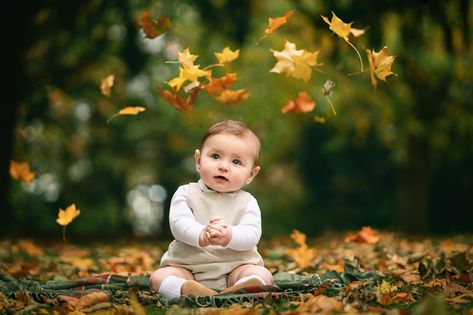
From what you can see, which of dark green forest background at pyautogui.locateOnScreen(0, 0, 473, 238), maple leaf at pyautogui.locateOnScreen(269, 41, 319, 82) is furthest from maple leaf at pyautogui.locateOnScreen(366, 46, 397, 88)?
dark green forest background at pyautogui.locateOnScreen(0, 0, 473, 238)

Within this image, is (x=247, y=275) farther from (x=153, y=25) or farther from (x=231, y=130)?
(x=153, y=25)

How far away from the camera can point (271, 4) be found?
12297 mm

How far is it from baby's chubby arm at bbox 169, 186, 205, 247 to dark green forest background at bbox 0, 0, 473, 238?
4.71ft

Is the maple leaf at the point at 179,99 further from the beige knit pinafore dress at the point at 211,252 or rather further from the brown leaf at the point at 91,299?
the brown leaf at the point at 91,299

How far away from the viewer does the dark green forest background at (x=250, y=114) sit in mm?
8422

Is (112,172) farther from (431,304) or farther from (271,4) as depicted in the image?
(431,304)

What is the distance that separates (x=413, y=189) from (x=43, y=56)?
7037mm

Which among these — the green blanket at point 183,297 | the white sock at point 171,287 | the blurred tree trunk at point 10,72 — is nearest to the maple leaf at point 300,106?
the green blanket at point 183,297

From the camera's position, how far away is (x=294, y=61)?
11.6 ft

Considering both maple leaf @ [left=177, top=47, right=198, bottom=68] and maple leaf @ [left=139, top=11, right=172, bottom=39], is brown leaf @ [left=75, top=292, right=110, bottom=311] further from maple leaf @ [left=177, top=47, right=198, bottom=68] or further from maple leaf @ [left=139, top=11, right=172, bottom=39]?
maple leaf @ [left=139, top=11, right=172, bottom=39]

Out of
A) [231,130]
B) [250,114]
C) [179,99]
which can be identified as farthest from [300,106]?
[250,114]

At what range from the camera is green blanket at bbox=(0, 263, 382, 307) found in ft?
9.23

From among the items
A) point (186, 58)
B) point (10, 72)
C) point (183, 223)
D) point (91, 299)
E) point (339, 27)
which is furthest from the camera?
point (10, 72)

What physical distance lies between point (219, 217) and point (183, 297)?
0.41m
